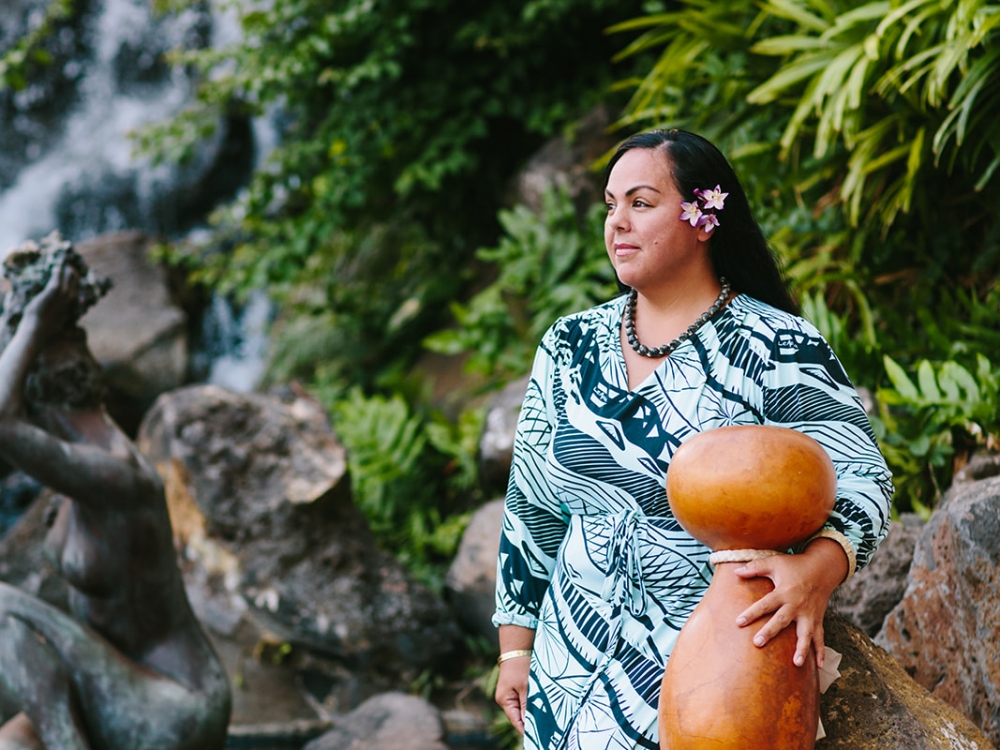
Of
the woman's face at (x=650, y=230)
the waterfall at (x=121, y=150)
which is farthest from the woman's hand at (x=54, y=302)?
the waterfall at (x=121, y=150)

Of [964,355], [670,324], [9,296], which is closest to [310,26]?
[9,296]

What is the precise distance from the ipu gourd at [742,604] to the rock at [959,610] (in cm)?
101

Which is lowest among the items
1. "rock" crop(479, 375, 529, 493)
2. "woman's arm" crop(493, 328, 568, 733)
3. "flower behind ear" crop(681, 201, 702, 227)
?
"rock" crop(479, 375, 529, 493)

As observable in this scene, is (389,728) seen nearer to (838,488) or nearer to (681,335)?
(681,335)

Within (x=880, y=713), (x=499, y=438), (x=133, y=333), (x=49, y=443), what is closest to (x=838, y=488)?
(x=880, y=713)

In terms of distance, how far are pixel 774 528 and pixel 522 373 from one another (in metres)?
4.56

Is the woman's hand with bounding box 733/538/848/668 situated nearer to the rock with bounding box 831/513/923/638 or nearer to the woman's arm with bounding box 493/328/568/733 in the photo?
the woman's arm with bounding box 493/328/568/733

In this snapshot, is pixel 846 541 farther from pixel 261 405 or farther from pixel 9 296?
pixel 261 405

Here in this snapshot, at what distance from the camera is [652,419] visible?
175cm

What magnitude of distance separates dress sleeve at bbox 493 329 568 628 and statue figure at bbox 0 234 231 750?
140cm

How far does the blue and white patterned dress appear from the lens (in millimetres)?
1675

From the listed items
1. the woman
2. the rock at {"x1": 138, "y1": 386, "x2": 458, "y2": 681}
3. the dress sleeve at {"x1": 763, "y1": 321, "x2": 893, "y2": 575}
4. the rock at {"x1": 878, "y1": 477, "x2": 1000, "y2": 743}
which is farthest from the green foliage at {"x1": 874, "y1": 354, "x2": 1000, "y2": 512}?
the rock at {"x1": 138, "y1": 386, "x2": 458, "y2": 681}

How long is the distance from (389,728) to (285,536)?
1490mm

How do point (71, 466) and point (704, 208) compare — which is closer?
point (704, 208)
